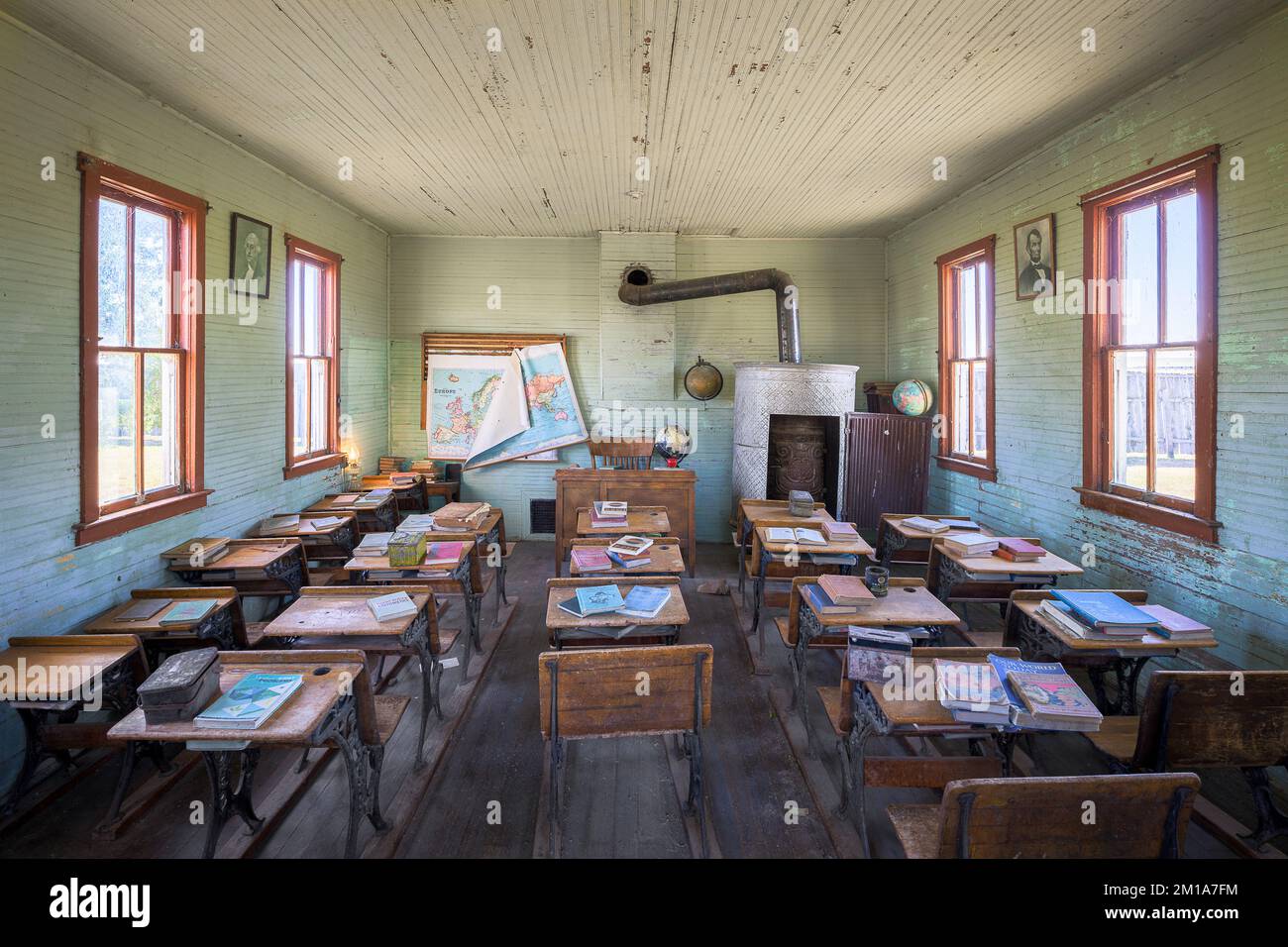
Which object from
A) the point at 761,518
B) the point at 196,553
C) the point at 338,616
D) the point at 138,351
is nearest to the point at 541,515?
the point at 761,518

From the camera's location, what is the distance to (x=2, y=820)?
3016mm

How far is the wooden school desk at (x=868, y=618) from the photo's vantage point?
3.30m

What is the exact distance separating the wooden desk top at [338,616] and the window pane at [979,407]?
553 cm

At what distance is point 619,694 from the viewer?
8.84 feet

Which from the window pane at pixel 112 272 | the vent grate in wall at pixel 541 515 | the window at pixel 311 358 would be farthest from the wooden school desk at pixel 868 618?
the vent grate in wall at pixel 541 515

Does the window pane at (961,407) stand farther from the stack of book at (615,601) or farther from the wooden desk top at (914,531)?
the stack of book at (615,601)

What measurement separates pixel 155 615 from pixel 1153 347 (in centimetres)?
644

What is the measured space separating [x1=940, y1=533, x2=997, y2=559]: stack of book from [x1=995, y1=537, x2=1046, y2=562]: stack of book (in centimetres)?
6

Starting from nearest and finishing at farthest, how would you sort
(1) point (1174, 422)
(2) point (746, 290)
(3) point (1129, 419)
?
(1) point (1174, 422), (3) point (1129, 419), (2) point (746, 290)

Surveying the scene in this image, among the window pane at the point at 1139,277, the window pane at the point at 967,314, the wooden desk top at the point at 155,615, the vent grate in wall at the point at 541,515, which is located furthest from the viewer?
the vent grate in wall at the point at 541,515

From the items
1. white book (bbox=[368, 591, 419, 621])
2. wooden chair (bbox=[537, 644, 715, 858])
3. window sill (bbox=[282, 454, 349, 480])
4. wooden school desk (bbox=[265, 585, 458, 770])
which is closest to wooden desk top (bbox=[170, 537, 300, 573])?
wooden school desk (bbox=[265, 585, 458, 770])

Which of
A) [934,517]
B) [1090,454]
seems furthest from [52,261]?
[1090,454]

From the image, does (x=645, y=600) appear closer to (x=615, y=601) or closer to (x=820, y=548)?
(x=615, y=601)

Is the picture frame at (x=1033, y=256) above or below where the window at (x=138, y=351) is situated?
above
